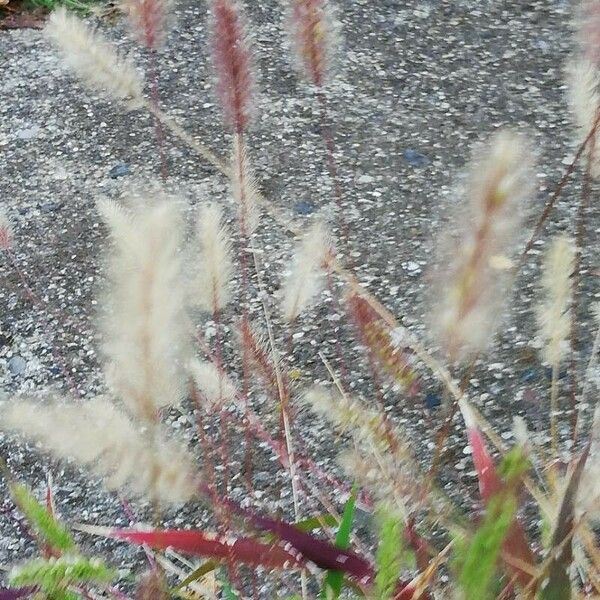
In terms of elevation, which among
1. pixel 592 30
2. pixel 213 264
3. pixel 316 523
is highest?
pixel 592 30

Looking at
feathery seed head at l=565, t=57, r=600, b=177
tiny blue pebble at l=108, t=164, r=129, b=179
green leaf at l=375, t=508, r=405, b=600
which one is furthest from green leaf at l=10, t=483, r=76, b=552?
tiny blue pebble at l=108, t=164, r=129, b=179

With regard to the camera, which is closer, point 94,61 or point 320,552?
point 320,552

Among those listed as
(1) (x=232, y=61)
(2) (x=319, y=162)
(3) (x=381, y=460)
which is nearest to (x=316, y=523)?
(3) (x=381, y=460)

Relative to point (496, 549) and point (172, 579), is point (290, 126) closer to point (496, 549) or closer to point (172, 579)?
point (172, 579)

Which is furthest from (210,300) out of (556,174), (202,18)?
(202,18)

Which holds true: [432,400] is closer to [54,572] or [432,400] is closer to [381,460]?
[381,460]

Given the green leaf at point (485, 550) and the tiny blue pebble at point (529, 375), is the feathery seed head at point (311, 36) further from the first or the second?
the tiny blue pebble at point (529, 375)
